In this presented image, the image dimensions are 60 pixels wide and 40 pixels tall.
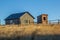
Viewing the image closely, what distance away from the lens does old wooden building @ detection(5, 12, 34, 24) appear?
5495 centimetres

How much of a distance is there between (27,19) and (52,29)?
99.9ft

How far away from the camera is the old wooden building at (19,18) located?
55.0 meters

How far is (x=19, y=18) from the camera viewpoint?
55281mm

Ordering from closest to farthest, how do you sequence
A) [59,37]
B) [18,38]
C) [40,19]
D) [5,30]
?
[59,37] < [18,38] < [5,30] < [40,19]

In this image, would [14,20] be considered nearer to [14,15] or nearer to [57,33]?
[14,15]

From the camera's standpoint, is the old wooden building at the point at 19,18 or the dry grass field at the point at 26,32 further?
the old wooden building at the point at 19,18

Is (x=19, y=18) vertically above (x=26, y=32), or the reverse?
(x=19, y=18)

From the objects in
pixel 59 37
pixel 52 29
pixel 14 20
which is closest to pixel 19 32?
pixel 52 29

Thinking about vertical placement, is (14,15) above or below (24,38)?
above

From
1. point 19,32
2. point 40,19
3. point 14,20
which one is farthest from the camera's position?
point 14,20

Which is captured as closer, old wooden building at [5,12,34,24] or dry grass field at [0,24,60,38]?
dry grass field at [0,24,60,38]

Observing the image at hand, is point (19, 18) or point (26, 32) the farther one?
point (19, 18)

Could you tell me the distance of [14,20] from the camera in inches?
2158

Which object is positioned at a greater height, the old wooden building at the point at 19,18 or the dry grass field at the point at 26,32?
the old wooden building at the point at 19,18
